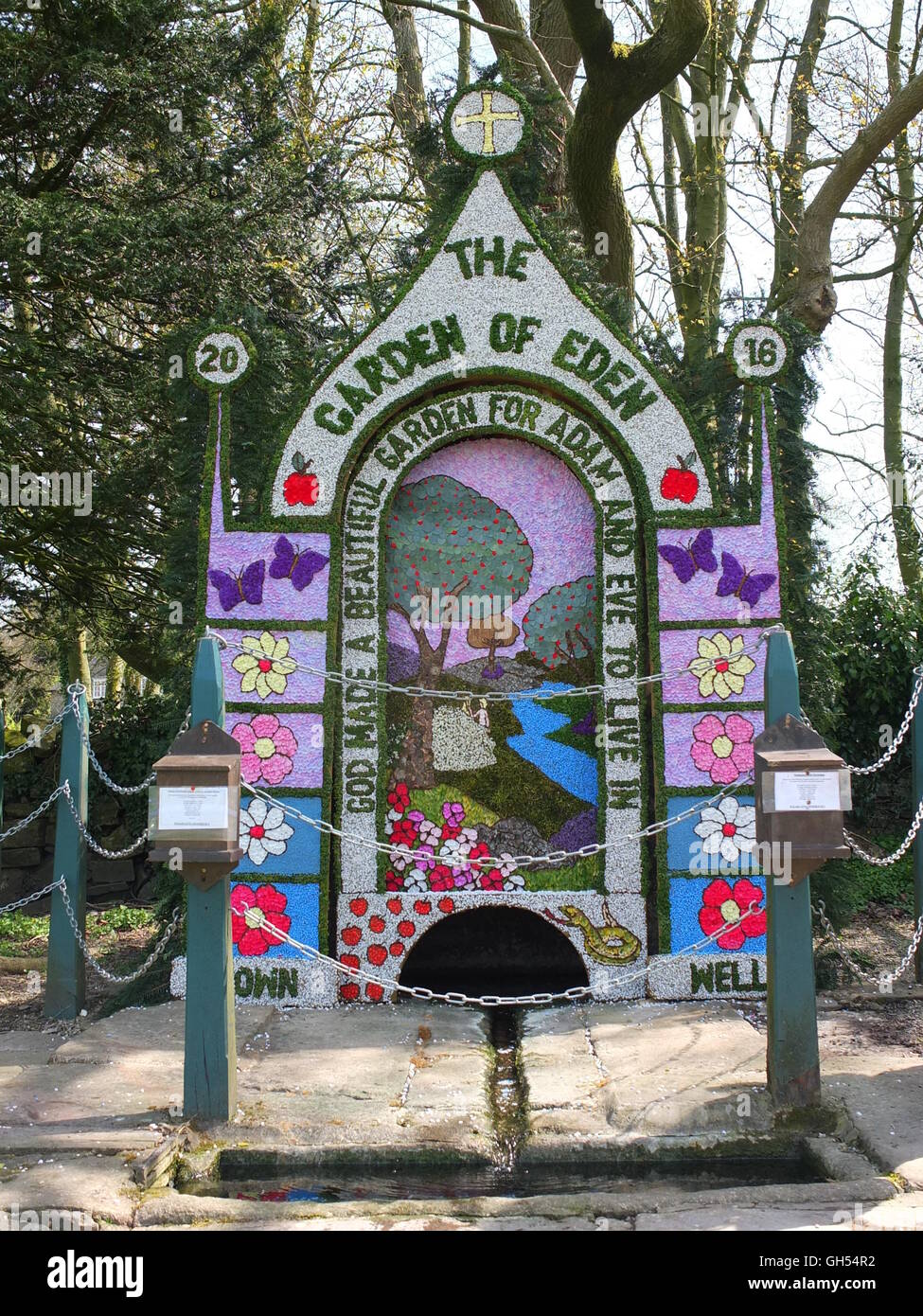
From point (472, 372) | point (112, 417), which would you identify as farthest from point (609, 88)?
point (112, 417)

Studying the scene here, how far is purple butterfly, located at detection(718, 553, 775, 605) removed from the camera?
7102 mm

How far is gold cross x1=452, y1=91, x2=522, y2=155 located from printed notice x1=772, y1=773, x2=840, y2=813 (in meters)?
4.54

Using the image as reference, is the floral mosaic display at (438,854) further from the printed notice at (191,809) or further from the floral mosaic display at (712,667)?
the printed notice at (191,809)

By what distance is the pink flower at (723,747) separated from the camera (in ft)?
23.0

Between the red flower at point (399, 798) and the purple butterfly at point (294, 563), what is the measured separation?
139 centimetres

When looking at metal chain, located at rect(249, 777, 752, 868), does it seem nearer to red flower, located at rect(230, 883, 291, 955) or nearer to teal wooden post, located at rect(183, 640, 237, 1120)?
red flower, located at rect(230, 883, 291, 955)

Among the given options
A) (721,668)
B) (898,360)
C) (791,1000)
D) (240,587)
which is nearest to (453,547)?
(240,587)

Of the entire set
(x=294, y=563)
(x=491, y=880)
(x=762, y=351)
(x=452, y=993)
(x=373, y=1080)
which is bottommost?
(x=373, y=1080)

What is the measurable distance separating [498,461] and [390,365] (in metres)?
0.89

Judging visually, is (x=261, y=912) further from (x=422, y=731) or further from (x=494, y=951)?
(x=494, y=951)

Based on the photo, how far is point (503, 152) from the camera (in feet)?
24.3

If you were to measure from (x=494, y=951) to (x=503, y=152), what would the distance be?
5.11 metres

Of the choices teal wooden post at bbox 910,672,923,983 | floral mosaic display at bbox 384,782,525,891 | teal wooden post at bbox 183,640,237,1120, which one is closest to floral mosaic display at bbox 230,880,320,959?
floral mosaic display at bbox 384,782,525,891

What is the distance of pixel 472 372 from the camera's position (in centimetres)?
728
